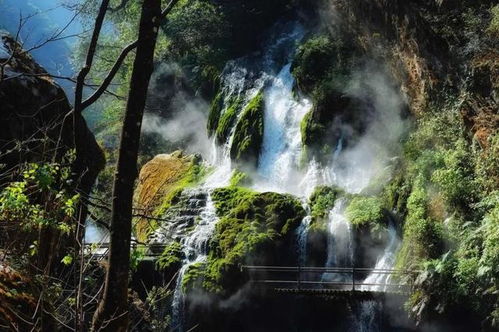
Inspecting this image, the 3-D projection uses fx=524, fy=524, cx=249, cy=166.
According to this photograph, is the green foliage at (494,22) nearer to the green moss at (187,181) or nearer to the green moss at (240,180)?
the green moss at (240,180)

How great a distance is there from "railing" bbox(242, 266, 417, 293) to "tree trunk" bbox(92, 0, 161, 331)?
9419mm

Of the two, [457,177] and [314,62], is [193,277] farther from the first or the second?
[314,62]

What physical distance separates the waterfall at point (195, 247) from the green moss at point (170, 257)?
165mm

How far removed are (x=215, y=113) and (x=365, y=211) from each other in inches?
525

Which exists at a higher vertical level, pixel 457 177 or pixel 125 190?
pixel 457 177

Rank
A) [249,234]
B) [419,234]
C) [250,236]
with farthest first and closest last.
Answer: [249,234] → [250,236] → [419,234]

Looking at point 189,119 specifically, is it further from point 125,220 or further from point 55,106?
point 125,220

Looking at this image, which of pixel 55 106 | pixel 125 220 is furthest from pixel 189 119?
pixel 125 220

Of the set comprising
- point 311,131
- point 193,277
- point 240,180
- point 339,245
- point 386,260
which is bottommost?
point 193,277

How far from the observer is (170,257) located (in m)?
16.7

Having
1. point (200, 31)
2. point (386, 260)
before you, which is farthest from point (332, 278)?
point (200, 31)

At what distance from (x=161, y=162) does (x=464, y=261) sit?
1887 centimetres

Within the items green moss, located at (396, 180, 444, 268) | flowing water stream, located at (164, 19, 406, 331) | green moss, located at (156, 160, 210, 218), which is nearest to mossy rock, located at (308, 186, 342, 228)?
flowing water stream, located at (164, 19, 406, 331)

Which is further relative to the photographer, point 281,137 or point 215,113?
point 215,113
